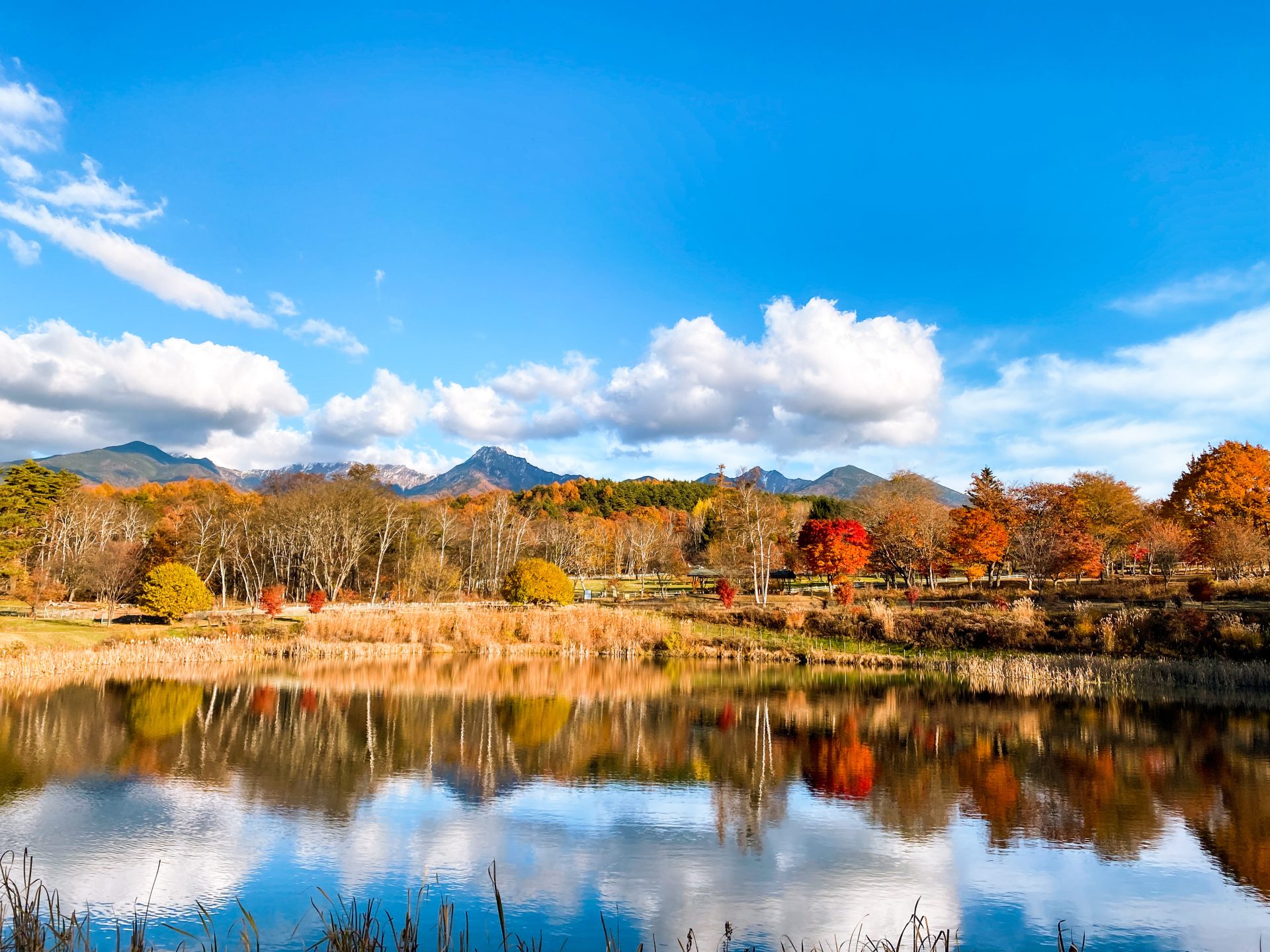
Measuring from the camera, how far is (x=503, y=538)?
78.8m

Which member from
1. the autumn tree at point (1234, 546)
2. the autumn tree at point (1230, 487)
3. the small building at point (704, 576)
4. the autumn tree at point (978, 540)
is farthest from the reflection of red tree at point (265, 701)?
the autumn tree at point (1230, 487)

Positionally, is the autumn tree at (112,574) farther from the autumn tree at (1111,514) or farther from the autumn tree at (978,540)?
the autumn tree at (1111,514)

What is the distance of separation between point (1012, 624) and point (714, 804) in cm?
2890

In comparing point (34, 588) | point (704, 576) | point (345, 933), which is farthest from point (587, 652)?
point (704, 576)

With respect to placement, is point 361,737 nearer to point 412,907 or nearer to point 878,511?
point 412,907

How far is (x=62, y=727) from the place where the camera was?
21688 millimetres

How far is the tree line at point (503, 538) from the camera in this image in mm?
54781

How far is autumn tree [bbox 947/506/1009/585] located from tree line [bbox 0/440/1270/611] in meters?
0.13

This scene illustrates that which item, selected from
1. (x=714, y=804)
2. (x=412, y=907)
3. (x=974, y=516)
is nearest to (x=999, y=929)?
(x=714, y=804)

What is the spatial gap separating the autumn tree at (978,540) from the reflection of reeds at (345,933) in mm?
52771

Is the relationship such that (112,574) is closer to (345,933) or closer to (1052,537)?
(345,933)

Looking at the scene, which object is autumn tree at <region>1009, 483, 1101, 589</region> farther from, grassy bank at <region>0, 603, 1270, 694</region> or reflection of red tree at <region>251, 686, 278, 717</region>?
reflection of red tree at <region>251, 686, 278, 717</region>

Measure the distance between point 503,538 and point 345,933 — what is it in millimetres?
71607

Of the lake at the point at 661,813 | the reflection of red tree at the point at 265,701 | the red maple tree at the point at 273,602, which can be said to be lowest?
the reflection of red tree at the point at 265,701
